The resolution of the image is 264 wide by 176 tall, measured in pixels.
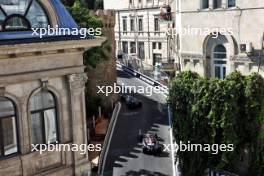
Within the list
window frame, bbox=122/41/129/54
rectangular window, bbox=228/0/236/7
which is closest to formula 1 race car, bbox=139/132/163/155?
rectangular window, bbox=228/0/236/7

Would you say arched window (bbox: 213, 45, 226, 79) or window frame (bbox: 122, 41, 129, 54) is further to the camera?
window frame (bbox: 122, 41, 129, 54)

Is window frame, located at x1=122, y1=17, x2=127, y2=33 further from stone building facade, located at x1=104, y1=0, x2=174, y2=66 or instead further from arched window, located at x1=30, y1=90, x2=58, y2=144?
arched window, located at x1=30, y1=90, x2=58, y2=144

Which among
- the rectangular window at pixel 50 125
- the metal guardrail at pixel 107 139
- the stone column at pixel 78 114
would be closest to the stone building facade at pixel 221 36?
the metal guardrail at pixel 107 139

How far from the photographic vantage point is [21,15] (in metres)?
16.0

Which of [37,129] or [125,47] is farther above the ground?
[125,47]

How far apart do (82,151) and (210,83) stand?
11229mm

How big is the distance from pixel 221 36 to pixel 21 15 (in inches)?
710

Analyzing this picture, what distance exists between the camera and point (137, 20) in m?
67.7

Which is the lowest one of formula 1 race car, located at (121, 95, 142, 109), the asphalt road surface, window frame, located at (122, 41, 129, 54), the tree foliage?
the asphalt road surface

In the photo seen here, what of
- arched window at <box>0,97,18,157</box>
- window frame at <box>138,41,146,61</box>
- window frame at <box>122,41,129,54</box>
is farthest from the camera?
window frame at <box>122,41,129,54</box>

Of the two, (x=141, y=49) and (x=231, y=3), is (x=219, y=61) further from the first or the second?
(x=141, y=49)

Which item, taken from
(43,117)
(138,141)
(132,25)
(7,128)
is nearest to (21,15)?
(43,117)

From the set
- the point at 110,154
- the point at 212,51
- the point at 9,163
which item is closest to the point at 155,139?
the point at 110,154

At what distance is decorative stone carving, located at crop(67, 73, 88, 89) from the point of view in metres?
17.1
